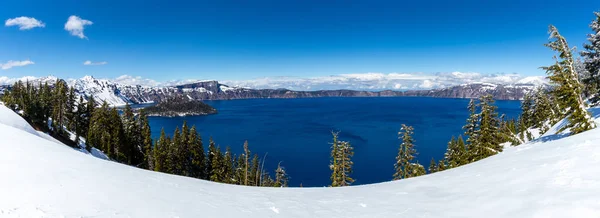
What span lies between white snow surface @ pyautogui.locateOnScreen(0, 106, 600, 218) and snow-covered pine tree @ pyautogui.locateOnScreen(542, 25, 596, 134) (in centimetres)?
696

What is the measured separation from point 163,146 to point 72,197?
4240cm

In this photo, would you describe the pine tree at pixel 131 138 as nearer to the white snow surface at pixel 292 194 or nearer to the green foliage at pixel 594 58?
the white snow surface at pixel 292 194

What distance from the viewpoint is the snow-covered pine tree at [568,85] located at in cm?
1755

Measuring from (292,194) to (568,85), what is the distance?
1864cm

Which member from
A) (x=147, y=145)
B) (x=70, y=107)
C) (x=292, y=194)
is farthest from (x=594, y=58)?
(x=70, y=107)

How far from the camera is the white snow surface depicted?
6789 millimetres

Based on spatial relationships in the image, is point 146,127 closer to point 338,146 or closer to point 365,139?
point 338,146

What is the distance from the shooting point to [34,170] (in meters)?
9.18

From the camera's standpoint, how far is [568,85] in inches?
702

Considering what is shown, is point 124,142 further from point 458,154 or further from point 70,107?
point 458,154

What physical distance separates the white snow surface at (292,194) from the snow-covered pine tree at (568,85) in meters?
6.96

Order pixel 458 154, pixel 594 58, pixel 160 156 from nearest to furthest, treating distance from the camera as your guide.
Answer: pixel 594 58
pixel 458 154
pixel 160 156

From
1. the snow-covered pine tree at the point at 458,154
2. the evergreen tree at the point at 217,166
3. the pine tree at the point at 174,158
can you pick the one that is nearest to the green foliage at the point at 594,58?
the snow-covered pine tree at the point at 458,154

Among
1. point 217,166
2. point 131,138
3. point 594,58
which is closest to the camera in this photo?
point 594,58
